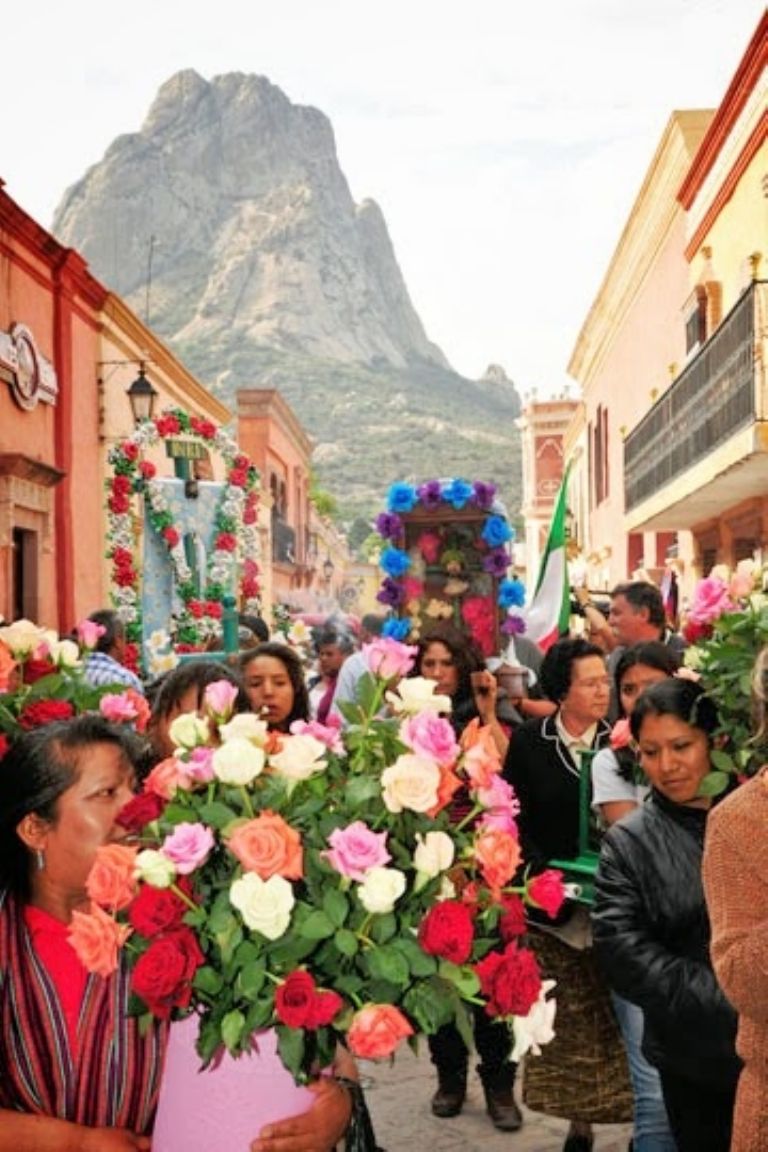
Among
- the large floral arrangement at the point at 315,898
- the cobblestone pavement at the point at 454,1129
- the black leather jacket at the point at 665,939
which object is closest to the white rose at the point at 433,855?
the large floral arrangement at the point at 315,898

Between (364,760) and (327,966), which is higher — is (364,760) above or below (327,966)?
above

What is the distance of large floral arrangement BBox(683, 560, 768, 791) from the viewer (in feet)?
11.0

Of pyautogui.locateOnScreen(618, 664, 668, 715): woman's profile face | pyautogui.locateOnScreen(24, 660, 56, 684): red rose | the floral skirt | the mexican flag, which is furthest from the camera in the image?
the mexican flag

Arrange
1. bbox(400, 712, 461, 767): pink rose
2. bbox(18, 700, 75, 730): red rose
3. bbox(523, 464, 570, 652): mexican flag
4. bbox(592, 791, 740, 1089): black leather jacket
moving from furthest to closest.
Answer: bbox(523, 464, 570, 652): mexican flag < bbox(18, 700, 75, 730): red rose < bbox(592, 791, 740, 1089): black leather jacket < bbox(400, 712, 461, 767): pink rose

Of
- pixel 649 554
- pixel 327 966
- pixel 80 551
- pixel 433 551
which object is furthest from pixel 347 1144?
pixel 649 554

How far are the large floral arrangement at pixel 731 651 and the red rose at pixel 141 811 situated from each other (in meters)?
1.38

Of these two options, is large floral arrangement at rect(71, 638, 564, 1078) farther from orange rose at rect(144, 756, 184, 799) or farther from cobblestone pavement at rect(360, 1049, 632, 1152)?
cobblestone pavement at rect(360, 1049, 632, 1152)

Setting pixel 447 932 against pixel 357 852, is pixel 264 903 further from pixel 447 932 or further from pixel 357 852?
pixel 447 932

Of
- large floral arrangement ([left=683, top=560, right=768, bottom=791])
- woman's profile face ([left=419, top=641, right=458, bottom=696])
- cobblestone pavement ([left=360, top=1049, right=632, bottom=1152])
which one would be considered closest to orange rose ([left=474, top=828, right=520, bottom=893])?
large floral arrangement ([left=683, top=560, right=768, bottom=791])

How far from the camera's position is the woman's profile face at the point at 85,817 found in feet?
8.20

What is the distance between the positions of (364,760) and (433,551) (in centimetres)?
672

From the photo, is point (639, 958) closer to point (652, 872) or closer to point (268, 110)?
point (652, 872)

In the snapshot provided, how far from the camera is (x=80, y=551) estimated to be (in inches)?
675

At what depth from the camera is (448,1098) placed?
4941 mm
